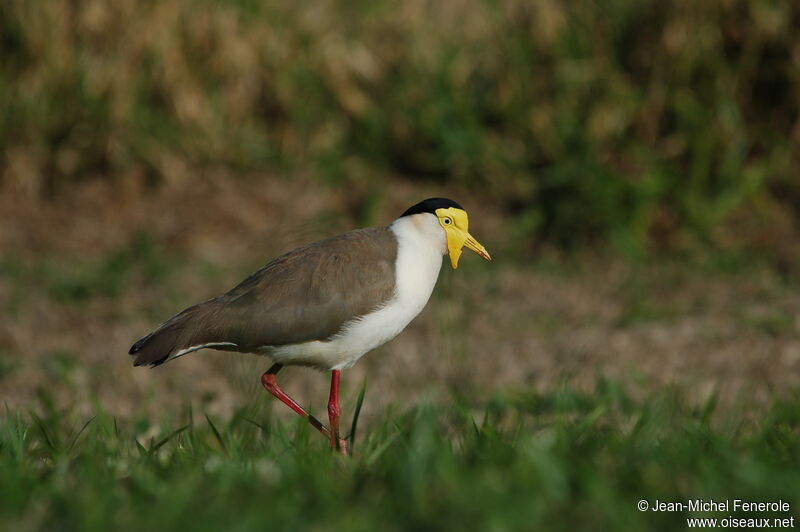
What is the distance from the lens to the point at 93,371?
212 inches

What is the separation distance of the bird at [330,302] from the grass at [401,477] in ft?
0.96

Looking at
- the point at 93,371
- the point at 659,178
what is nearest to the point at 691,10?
the point at 659,178

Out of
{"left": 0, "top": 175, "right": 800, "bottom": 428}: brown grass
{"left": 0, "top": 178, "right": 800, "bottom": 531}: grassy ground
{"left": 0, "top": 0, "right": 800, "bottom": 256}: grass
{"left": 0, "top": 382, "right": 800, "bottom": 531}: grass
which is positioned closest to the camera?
{"left": 0, "top": 382, "right": 800, "bottom": 531}: grass

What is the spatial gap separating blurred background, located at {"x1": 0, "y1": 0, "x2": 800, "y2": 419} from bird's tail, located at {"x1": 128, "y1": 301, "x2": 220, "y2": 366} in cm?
222

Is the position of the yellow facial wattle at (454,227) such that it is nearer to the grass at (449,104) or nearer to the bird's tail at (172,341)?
the bird's tail at (172,341)

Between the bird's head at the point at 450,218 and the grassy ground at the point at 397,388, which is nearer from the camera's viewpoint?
the grassy ground at the point at 397,388

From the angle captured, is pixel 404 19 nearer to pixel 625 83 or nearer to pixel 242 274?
pixel 625 83

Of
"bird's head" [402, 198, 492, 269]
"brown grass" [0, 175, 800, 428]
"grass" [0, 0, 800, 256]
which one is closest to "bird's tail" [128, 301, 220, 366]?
"brown grass" [0, 175, 800, 428]

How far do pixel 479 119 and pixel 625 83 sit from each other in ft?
3.56

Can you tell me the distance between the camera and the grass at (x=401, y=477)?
248cm

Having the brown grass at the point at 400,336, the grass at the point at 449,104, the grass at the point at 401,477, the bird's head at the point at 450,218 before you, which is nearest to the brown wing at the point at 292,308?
the bird's head at the point at 450,218

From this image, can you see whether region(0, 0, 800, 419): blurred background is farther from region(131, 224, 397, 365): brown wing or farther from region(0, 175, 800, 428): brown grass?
region(131, 224, 397, 365): brown wing

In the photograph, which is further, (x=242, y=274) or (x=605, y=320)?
(x=242, y=274)

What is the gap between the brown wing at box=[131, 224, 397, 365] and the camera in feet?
11.3
